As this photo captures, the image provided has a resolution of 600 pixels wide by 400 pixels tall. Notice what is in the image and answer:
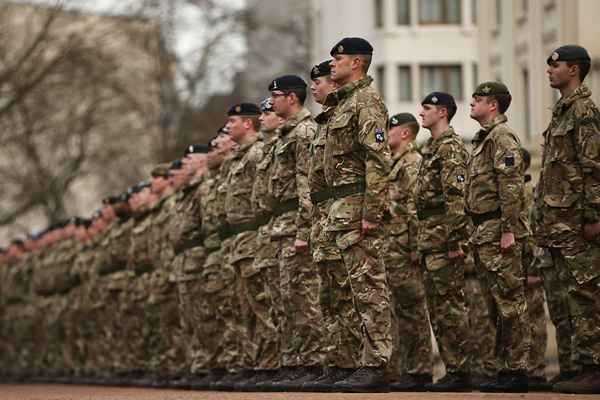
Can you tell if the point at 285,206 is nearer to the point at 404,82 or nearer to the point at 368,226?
the point at 368,226

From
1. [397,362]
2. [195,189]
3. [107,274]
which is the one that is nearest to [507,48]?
[107,274]

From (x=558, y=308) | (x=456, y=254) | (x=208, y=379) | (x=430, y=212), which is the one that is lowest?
(x=208, y=379)

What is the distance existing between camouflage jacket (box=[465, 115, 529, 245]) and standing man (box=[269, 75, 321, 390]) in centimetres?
145

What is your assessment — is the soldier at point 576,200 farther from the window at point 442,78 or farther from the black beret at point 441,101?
the window at point 442,78

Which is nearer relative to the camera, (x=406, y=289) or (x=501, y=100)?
(x=501, y=100)

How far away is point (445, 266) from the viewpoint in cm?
1634

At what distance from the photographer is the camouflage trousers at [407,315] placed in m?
16.8

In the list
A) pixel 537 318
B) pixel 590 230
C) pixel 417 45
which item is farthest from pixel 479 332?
pixel 417 45

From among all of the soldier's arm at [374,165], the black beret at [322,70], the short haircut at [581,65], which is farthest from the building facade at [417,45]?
the soldier's arm at [374,165]

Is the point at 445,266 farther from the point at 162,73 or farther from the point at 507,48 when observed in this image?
the point at 162,73

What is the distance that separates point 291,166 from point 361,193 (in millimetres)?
2008

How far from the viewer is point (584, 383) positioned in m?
14.1

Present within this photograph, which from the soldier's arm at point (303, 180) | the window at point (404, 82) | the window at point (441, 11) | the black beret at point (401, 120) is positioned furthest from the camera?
the window at point (441, 11)

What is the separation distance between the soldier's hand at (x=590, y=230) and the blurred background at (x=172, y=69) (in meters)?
19.6
